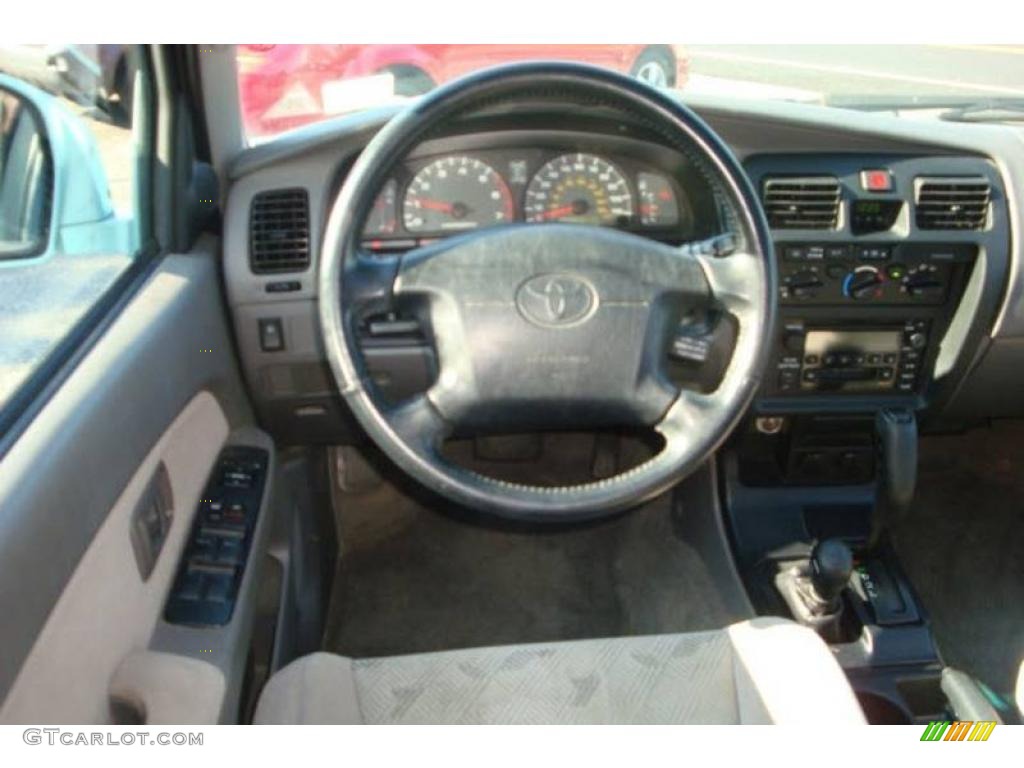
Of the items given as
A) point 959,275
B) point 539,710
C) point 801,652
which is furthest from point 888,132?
point 539,710

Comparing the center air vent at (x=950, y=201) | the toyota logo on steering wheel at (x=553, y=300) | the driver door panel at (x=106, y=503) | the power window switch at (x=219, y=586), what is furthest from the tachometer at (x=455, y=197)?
the center air vent at (x=950, y=201)

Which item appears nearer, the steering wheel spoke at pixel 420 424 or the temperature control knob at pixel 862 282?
the steering wheel spoke at pixel 420 424

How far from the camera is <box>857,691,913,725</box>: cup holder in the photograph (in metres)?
1.98

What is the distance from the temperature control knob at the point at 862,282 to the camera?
2.16 metres

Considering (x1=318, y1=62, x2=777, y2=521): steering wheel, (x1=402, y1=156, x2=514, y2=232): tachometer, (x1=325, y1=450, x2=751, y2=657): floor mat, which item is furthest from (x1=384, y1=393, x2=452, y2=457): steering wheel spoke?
(x1=325, y1=450, x2=751, y2=657): floor mat

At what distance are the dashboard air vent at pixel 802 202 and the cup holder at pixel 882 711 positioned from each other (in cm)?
104

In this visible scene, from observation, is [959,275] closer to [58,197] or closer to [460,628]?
[460,628]

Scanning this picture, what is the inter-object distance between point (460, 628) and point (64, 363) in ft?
4.77

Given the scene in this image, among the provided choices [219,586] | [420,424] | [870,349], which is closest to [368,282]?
[420,424]

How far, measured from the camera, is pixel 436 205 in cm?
203

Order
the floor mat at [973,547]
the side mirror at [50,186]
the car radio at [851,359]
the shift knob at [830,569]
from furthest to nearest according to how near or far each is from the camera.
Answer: the floor mat at [973,547], the car radio at [851,359], the shift knob at [830,569], the side mirror at [50,186]

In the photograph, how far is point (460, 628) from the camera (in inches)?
101

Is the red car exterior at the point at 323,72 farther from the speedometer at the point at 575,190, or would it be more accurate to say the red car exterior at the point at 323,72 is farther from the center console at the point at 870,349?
the center console at the point at 870,349

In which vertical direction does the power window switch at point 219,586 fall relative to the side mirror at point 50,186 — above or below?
below
